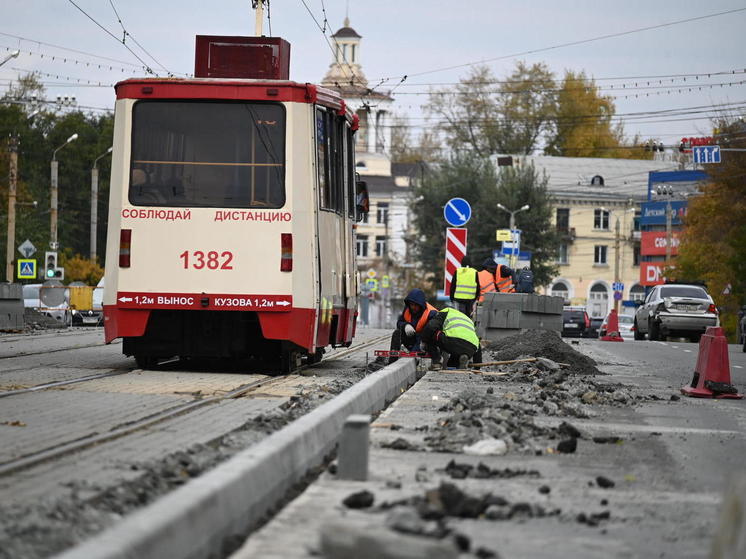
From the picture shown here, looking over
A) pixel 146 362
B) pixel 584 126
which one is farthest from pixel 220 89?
pixel 584 126

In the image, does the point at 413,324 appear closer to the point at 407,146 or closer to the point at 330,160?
the point at 330,160

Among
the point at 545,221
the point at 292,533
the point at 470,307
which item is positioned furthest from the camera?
the point at 545,221

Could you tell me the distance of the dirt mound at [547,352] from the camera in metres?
18.9

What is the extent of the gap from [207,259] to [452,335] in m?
3.91

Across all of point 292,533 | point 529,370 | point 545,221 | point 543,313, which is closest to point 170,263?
point 529,370

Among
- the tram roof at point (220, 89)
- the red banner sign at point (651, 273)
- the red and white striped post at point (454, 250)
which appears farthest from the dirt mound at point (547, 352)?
the red banner sign at point (651, 273)

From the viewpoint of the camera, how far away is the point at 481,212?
70.2m

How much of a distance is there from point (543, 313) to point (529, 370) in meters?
9.78

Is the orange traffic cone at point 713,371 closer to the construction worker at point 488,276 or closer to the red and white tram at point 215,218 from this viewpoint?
the red and white tram at point 215,218

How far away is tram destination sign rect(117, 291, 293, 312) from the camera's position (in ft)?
48.2

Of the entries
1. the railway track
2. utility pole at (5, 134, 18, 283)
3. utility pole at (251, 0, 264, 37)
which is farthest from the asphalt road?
utility pole at (5, 134, 18, 283)

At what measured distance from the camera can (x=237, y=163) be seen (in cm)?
1500

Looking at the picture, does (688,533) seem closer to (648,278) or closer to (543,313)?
(543,313)

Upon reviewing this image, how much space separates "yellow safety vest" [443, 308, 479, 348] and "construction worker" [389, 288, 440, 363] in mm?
208
